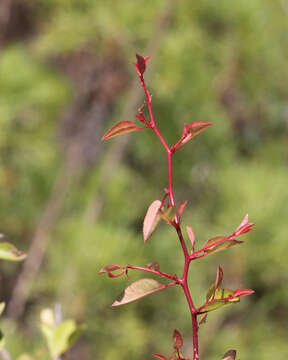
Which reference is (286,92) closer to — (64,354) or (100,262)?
(100,262)

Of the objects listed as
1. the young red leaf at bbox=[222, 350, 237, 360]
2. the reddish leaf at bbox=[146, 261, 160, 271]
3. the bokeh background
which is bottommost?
the young red leaf at bbox=[222, 350, 237, 360]

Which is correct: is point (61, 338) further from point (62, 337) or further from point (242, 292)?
point (242, 292)

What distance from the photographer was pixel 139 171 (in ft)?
3.31

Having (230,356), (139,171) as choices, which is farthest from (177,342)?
(139,171)

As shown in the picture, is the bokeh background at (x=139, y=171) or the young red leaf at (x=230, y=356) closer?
the young red leaf at (x=230, y=356)

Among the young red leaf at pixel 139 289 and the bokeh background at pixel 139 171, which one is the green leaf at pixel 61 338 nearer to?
the young red leaf at pixel 139 289

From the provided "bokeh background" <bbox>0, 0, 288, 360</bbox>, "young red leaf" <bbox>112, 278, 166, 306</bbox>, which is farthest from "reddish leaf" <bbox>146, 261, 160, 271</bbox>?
"bokeh background" <bbox>0, 0, 288, 360</bbox>

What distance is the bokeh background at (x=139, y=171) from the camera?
0.76 m

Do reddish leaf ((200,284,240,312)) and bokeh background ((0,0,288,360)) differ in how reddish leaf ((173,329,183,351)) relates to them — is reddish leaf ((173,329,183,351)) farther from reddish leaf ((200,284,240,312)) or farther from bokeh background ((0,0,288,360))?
bokeh background ((0,0,288,360))

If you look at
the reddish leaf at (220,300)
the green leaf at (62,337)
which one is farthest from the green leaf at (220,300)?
the green leaf at (62,337)

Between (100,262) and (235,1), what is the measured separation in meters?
0.56

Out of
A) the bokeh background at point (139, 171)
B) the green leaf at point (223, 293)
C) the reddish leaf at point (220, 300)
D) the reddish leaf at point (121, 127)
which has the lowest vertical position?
the reddish leaf at point (220, 300)

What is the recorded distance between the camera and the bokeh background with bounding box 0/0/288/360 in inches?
30.1

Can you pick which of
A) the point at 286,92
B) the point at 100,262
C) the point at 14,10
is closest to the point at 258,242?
the point at 100,262
